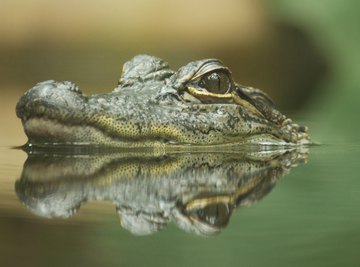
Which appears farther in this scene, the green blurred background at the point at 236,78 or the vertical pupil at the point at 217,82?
the vertical pupil at the point at 217,82

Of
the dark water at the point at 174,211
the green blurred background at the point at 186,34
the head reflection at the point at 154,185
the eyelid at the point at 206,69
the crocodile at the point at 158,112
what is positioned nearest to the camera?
the dark water at the point at 174,211

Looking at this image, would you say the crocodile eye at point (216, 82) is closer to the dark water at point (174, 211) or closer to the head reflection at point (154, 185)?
the head reflection at point (154, 185)

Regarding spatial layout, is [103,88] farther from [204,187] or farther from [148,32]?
[204,187]

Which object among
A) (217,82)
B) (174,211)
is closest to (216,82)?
(217,82)

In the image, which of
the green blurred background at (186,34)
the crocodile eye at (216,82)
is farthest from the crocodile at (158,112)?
the green blurred background at (186,34)

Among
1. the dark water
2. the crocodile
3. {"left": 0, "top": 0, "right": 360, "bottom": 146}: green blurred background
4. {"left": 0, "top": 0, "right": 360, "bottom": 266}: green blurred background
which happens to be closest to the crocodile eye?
the crocodile

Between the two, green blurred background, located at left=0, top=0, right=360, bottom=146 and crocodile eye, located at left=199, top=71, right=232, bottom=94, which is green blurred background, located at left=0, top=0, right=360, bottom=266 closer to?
green blurred background, located at left=0, top=0, right=360, bottom=146

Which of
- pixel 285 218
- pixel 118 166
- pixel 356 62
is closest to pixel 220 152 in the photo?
pixel 118 166
